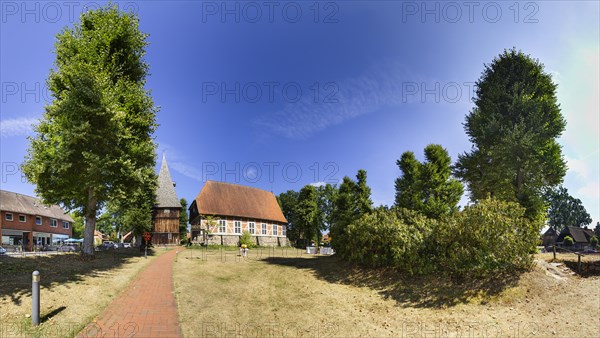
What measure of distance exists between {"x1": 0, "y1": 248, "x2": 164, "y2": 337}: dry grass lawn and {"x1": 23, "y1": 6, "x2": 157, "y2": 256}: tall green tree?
180 inches

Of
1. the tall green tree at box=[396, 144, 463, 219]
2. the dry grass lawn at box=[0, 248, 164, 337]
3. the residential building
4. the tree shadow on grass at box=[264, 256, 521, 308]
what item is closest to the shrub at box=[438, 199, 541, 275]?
the tree shadow on grass at box=[264, 256, 521, 308]

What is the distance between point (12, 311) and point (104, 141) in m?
11.8

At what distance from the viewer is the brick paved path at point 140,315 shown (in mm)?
7852

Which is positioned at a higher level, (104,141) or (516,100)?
(516,100)

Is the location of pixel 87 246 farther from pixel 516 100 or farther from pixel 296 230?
pixel 296 230

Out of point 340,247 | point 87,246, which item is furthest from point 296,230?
point 87,246

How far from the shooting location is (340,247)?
22.8 metres

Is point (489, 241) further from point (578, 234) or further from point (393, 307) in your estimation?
point (578, 234)

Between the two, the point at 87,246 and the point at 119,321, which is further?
the point at 87,246

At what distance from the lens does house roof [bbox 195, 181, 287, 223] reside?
4941 centimetres

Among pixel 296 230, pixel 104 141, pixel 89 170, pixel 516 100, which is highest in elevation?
pixel 516 100

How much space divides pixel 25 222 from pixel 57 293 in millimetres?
56700

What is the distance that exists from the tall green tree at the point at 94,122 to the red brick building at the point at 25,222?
3599cm

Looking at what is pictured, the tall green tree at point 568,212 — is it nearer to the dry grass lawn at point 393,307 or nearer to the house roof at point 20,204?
the dry grass lawn at point 393,307
